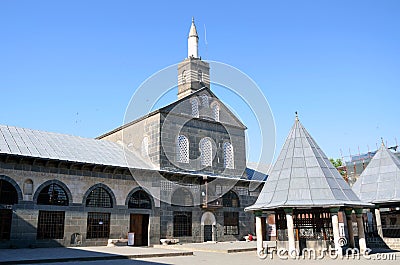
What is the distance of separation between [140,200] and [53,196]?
537 cm

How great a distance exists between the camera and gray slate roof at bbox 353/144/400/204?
18.2 meters

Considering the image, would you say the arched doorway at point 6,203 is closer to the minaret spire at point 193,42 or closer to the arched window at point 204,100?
the arched window at point 204,100

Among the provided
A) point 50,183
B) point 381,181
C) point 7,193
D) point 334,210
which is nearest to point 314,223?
point 334,210

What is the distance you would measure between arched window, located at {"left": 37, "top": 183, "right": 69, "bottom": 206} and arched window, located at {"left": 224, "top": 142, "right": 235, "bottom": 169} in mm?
12453

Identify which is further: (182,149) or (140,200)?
(182,149)

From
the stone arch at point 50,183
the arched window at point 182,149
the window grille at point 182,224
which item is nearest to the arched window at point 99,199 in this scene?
the stone arch at point 50,183

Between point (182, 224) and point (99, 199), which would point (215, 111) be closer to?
point (182, 224)

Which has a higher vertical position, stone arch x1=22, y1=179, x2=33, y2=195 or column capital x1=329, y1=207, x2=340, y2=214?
stone arch x1=22, y1=179, x2=33, y2=195

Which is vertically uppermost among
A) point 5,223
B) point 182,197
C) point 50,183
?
point 50,183

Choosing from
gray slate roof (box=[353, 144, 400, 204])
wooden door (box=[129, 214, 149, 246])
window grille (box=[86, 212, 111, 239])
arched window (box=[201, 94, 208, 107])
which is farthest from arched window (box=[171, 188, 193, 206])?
gray slate roof (box=[353, 144, 400, 204])

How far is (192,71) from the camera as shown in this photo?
3133 centimetres

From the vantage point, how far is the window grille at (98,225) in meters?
21.6

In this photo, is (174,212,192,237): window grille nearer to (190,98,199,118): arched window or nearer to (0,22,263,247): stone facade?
(0,22,263,247): stone facade

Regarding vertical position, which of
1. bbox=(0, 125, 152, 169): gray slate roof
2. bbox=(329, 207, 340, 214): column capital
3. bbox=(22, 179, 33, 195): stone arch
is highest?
bbox=(0, 125, 152, 169): gray slate roof
